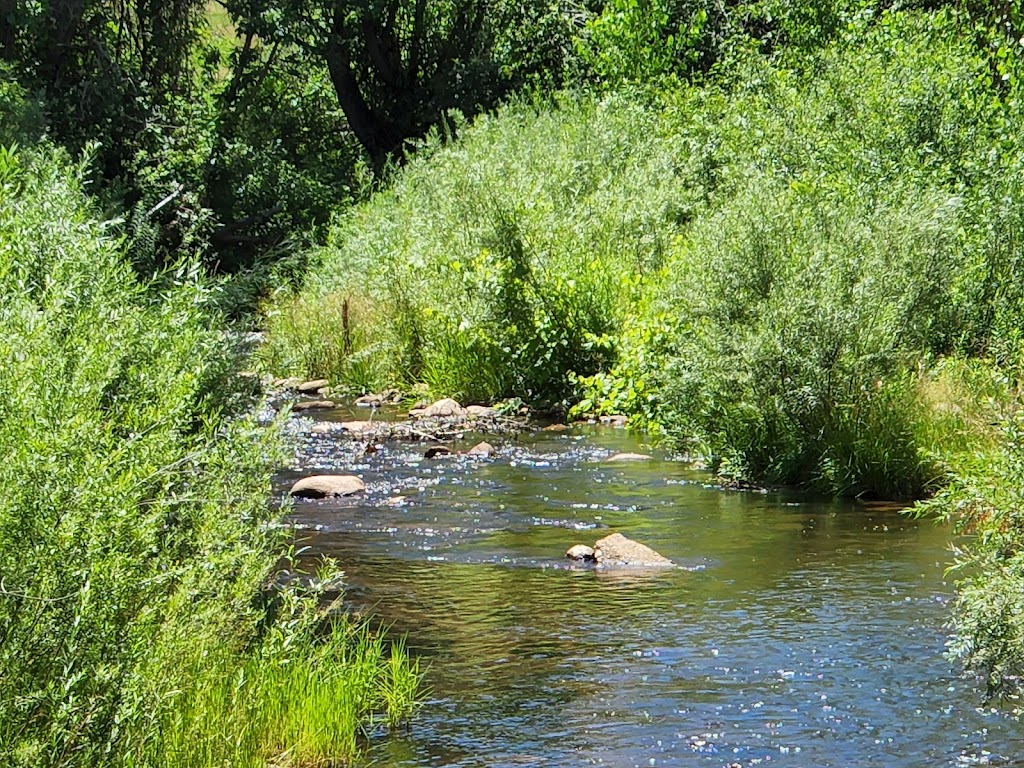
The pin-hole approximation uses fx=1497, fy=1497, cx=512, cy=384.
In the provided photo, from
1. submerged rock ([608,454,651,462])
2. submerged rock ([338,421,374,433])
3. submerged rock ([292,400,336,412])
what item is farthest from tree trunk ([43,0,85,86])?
submerged rock ([608,454,651,462])

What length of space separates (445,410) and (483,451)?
224cm

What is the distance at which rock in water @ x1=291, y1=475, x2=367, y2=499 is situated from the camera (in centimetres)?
1048

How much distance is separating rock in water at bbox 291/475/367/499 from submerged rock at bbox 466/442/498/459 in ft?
5.42

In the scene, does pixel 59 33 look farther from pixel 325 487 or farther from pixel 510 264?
pixel 325 487

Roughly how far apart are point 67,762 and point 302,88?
2501cm

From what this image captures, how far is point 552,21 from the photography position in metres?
26.0

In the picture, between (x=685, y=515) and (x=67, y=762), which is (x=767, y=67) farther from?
(x=67, y=762)

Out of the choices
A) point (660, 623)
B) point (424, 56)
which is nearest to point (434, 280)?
point (660, 623)

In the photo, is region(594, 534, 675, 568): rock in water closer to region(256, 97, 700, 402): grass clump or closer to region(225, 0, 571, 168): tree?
region(256, 97, 700, 402): grass clump

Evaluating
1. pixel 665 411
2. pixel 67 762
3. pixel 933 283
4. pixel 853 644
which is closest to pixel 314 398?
pixel 665 411

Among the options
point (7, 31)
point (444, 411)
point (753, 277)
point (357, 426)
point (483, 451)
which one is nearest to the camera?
point (753, 277)

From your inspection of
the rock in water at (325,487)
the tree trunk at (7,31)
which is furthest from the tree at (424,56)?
the rock in water at (325,487)

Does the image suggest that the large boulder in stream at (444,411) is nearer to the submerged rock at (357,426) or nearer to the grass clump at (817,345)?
the submerged rock at (357,426)

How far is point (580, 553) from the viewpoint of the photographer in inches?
335
